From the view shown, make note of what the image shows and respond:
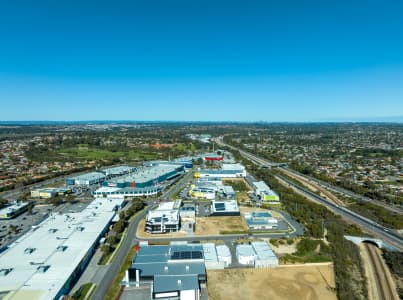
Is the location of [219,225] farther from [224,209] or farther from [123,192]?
[123,192]

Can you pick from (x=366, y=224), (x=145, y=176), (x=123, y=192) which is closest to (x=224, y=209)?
(x=366, y=224)

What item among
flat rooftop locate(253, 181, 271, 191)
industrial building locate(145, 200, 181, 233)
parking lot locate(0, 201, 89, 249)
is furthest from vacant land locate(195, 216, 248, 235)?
parking lot locate(0, 201, 89, 249)

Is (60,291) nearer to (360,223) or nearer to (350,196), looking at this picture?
(360,223)

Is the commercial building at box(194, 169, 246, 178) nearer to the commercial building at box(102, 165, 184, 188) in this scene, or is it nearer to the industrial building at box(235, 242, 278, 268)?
the commercial building at box(102, 165, 184, 188)

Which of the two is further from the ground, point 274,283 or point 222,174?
point 222,174

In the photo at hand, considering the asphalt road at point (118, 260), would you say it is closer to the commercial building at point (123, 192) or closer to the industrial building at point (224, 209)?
the commercial building at point (123, 192)

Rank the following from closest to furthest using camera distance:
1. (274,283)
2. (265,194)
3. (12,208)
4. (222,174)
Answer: (274,283), (12,208), (265,194), (222,174)
